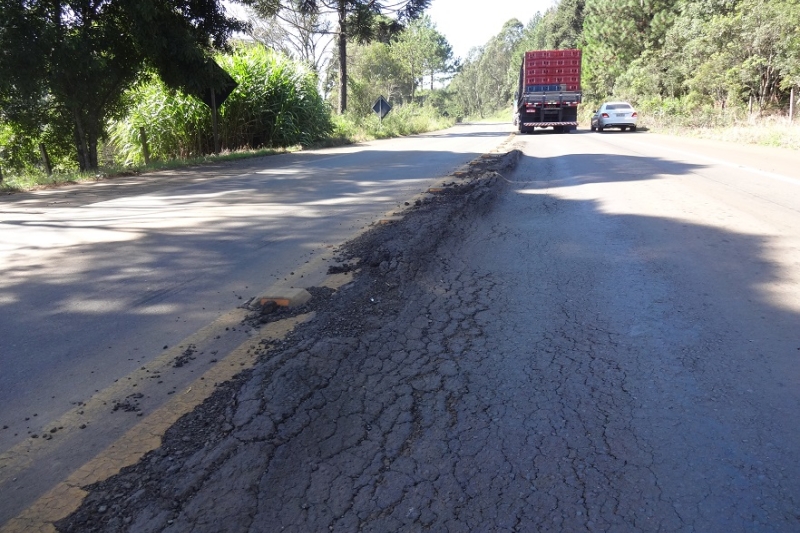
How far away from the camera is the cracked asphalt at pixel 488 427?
6.53ft

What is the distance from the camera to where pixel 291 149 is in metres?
20.6

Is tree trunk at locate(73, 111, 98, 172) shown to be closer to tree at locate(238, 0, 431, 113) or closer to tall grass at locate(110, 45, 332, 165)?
tall grass at locate(110, 45, 332, 165)

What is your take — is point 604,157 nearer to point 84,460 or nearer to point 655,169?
point 655,169

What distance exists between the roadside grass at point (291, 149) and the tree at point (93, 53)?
1614mm

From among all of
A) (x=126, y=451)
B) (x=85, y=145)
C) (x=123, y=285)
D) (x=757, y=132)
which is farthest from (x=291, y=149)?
(x=126, y=451)

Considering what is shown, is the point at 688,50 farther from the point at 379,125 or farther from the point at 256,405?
the point at 256,405

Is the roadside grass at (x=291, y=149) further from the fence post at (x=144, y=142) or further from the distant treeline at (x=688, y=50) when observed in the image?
the distant treeline at (x=688, y=50)

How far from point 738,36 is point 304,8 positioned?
18411 mm

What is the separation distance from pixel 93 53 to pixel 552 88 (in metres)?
21.0

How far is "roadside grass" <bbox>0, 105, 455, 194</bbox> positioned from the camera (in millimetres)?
12609

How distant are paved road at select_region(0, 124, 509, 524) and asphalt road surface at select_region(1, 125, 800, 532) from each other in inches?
17.3

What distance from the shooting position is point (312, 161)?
1573cm

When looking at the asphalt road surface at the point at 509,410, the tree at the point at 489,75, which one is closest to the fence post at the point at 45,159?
the asphalt road surface at the point at 509,410

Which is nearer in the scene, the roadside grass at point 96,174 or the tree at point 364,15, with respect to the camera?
the roadside grass at point 96,174
